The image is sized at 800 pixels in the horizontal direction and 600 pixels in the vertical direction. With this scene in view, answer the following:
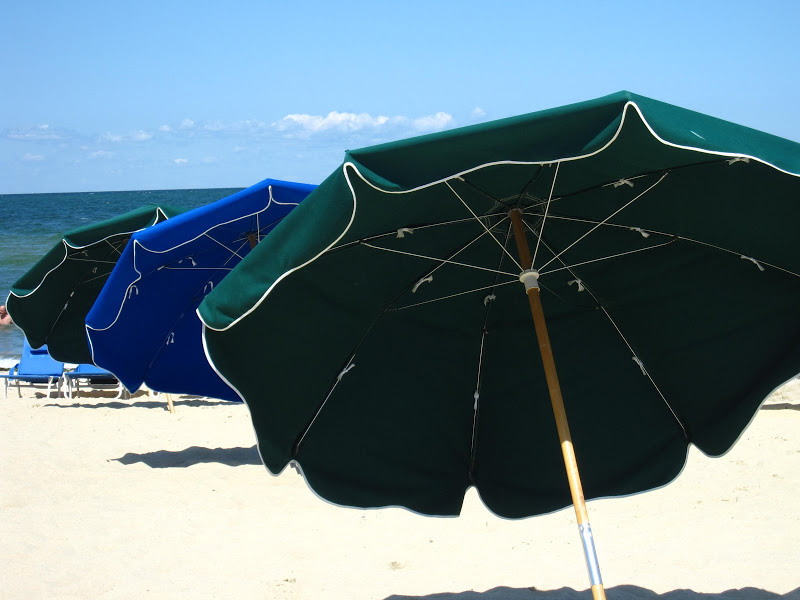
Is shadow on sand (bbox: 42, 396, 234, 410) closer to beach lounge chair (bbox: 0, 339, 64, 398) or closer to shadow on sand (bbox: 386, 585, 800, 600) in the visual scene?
beach lounge chair (bbox: 0, 339, 64, 398)

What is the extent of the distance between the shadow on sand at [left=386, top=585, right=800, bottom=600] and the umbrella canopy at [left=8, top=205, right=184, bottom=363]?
530cm

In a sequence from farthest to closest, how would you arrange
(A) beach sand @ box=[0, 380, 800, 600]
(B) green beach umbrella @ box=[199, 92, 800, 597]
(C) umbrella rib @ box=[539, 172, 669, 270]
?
(A) beach sand @ box=[0, 380, 800, 600], (C) umbrella rib @ box=[539, 172, 669, 270], (B) green beach umbrella @ box=[199, 92, 800, 597]

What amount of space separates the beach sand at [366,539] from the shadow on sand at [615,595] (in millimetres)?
14

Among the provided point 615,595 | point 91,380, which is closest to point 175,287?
point 615,595

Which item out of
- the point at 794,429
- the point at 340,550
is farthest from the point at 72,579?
the point at 794,429

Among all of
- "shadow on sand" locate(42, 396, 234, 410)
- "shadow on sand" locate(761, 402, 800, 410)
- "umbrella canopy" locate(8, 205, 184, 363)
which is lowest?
"shadow on sand" locate(42, 396, 234, 410)

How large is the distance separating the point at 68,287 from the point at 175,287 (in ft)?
8.16

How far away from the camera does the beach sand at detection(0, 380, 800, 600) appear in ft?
15.4

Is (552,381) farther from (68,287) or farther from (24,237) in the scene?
(24,237)

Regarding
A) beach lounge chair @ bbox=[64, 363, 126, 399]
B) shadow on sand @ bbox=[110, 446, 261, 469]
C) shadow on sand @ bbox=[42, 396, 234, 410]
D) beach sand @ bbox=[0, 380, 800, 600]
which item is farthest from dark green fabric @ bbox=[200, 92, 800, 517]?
beach lounge chair @ bbox=[64, 363, 126, 399]

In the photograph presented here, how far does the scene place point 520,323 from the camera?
3.74 m

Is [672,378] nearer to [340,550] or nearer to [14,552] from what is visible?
[340,550]

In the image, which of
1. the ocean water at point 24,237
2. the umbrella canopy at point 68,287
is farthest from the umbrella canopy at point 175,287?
the ocean water at point 24,237

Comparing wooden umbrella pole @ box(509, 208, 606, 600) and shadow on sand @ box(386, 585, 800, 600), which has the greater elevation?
wooden umbrella pole @ box(509, 208, 606, 600)
